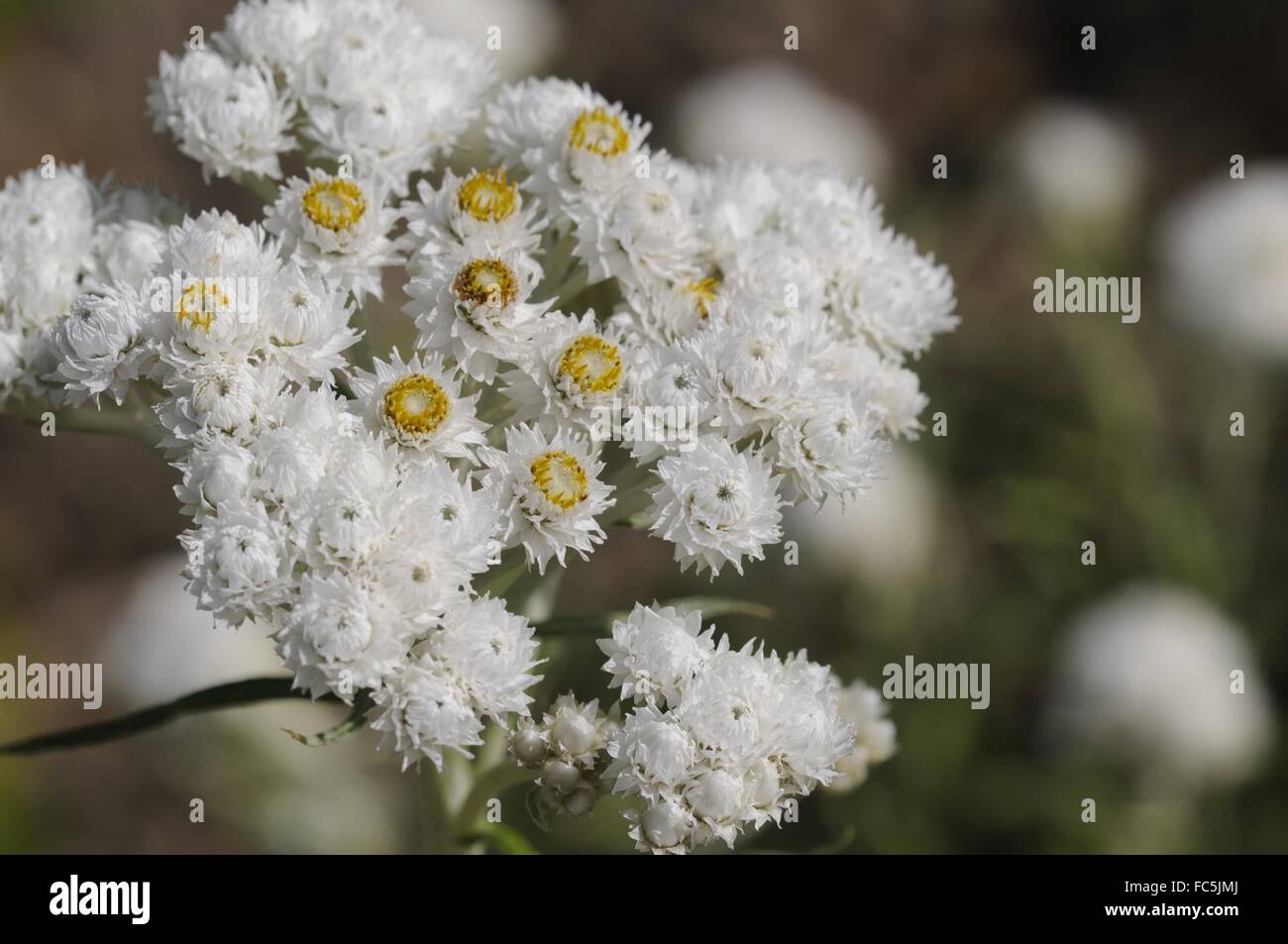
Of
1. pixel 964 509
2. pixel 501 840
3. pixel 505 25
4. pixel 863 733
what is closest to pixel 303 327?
pixel 501 840

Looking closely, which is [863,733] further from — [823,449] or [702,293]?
[702,293]

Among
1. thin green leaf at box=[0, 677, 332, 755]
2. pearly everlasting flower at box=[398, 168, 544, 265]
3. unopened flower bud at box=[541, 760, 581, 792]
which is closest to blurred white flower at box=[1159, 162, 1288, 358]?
pearly everlasting flower at box=[398, 168, 544, 265]

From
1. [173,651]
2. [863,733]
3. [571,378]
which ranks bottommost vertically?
[863,733]

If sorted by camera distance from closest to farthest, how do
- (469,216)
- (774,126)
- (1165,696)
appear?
1. (469,216)
2. (1165,696)
3. (774,126)

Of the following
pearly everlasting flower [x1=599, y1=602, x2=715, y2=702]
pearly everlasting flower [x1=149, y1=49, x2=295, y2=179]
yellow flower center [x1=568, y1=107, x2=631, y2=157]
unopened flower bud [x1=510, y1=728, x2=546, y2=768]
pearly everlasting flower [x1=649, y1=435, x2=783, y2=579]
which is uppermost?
pearly everlasting flower [x1=149, y1=49, x2=295, y2=179]

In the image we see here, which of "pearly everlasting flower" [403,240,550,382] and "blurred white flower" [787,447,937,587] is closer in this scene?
"pearly everlasting flower" [403,240,550,382]

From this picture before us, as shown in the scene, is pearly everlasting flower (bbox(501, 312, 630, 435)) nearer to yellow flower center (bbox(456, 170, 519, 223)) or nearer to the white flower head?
yellow flower center (bbox(456, 170, 519, 223))

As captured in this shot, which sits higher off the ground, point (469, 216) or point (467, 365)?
point (469, 216)

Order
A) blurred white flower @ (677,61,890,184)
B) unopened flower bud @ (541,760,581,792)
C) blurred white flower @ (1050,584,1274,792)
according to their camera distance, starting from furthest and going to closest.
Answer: blurred white flower @ (677,61,890,184) < blurred white flower @ (1050,584,1274,792) < unopened flower bud @ (541,760,581,792)
